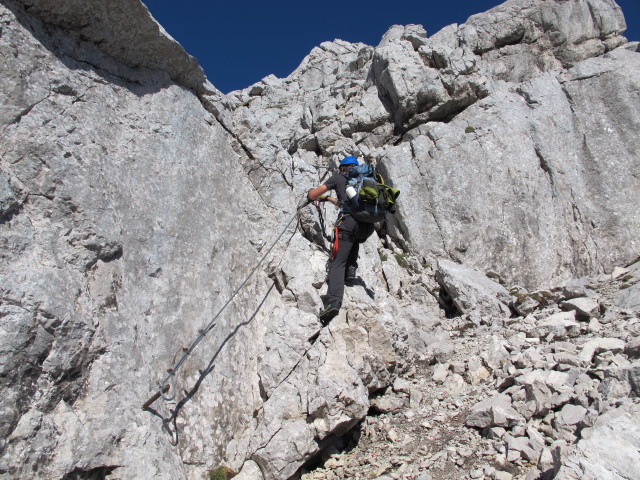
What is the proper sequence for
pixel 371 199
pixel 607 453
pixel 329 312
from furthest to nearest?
pixel 371 199, pixel 329 312, pixel 607 453

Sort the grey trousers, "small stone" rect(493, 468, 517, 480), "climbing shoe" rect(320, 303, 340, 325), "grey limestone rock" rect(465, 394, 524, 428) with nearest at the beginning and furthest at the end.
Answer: "small stone" rect(493, 468, 517, 480), "grey limestone rock" rect(465, 394, 524, 428), "climbing shoe" rect(320, 303, 340, 325), the grey trousers

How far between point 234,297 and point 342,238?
120 inches

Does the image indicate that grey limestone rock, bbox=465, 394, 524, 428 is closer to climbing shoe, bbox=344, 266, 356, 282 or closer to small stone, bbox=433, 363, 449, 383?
small stone, bbox=433, 363, 449, 383

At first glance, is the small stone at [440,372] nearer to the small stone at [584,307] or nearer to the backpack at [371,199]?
the backpack at [371,199]

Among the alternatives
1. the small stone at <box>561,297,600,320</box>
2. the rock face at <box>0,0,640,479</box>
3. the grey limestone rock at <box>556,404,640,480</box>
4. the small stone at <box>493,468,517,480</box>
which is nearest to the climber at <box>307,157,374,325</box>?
the rock face at <box>0,0,640,479</box>

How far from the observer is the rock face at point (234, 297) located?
261 inches

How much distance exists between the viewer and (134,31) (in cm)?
969

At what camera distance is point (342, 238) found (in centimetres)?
1155

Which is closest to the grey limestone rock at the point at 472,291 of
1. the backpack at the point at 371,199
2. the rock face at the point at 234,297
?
the rock face at the point at 234,297

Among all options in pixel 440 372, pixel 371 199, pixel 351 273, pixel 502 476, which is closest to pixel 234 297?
pixel 351 273

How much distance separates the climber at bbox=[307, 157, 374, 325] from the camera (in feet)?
35.1

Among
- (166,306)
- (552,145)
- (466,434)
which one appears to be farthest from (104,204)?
(552,145)

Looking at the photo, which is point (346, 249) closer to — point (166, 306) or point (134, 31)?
point (166, 306)

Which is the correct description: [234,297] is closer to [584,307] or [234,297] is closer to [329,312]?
[329,312]
